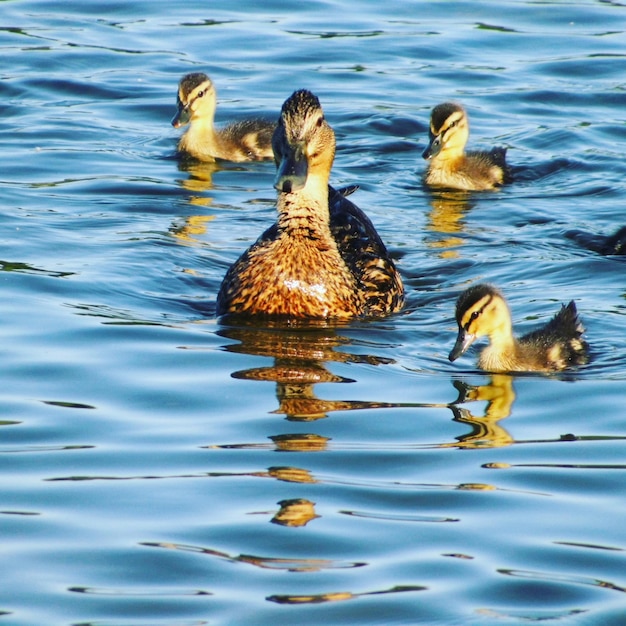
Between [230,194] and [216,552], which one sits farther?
[230,194]

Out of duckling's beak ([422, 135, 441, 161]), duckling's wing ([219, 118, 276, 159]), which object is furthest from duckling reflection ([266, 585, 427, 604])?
duckling's wing ([219, 118, 276, 159])

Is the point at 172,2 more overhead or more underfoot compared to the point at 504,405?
more overhead

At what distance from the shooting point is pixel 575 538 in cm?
483

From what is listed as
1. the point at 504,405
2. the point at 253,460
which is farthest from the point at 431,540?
the point at 504,405

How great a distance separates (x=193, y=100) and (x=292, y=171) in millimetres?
5055

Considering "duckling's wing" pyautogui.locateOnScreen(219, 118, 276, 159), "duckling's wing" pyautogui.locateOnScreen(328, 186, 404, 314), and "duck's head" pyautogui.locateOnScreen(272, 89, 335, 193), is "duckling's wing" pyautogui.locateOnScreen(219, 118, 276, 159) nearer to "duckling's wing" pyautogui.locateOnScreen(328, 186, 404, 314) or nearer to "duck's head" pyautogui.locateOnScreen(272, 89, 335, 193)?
"duckling's wing" pyautogui.locateOnScreen(328, 186, 404, 314)

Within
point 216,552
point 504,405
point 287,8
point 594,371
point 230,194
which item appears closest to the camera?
point 216,552

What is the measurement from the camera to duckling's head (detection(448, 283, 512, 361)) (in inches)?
273

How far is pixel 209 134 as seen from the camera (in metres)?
12.2

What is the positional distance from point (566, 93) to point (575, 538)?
9.14m

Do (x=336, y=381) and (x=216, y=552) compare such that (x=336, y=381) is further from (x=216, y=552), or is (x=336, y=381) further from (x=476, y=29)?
(x=476, y=29)

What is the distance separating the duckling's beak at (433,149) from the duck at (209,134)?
127 centimetres

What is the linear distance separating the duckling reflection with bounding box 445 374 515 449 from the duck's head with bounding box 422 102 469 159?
4.55 meters

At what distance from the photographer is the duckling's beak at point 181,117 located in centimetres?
1197
